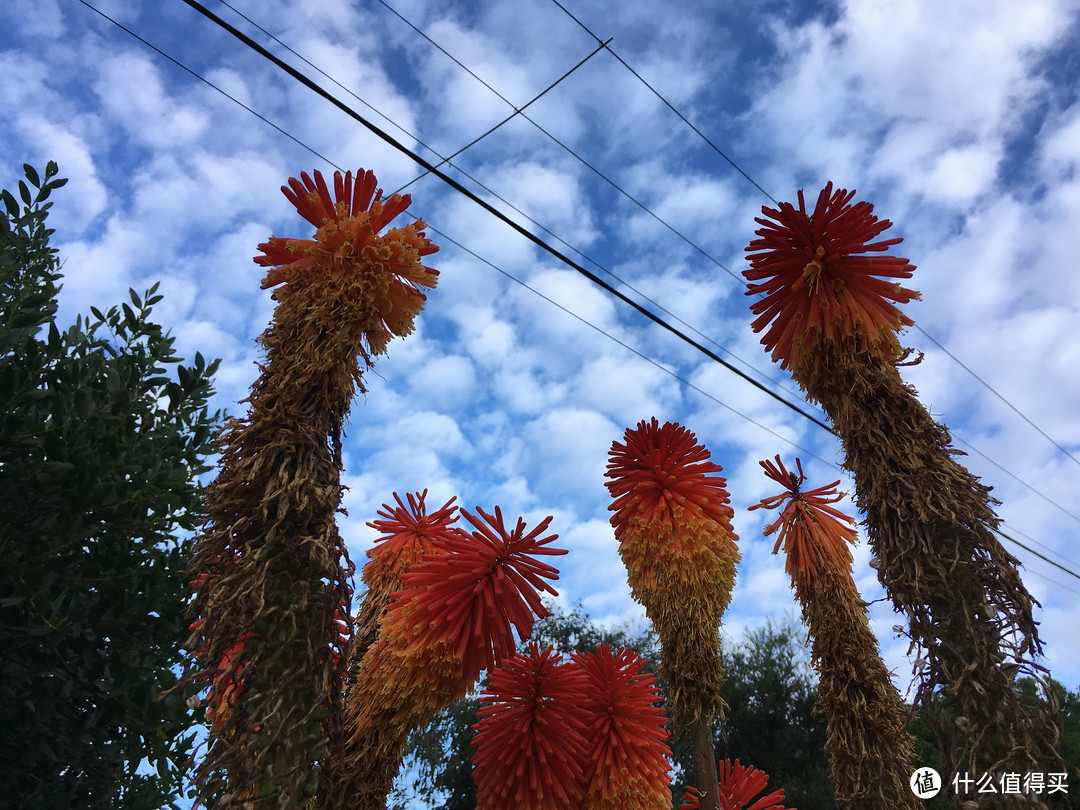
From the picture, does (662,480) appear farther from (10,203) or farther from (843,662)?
(10,203)

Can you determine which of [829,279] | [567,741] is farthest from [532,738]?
[829,279]

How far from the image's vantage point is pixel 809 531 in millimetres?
8156

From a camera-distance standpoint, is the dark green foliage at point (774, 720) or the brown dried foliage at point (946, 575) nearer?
the brown dried foliage at point (946, 575)

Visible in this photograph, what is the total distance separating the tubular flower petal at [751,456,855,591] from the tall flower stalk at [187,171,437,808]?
17.9 ft

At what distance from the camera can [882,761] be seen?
6824 millimetres

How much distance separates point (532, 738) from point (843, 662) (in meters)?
3.68

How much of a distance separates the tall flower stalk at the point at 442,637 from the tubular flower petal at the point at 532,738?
1.40 ft

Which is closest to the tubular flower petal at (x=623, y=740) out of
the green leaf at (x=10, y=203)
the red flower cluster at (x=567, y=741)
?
the red flower cluster at (x=567, y=741)

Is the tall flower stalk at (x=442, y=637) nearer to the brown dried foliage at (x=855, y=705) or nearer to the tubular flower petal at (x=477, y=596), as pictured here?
the tubular flower petal at (x=477, y=596)

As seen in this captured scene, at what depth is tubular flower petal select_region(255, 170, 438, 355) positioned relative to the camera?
4.75 meters

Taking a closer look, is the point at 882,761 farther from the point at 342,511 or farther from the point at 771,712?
the point at 771,712

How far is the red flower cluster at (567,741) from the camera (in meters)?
5.41

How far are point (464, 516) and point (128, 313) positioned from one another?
3.36 m

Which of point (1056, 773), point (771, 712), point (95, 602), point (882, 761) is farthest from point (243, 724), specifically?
point (771, 712)
